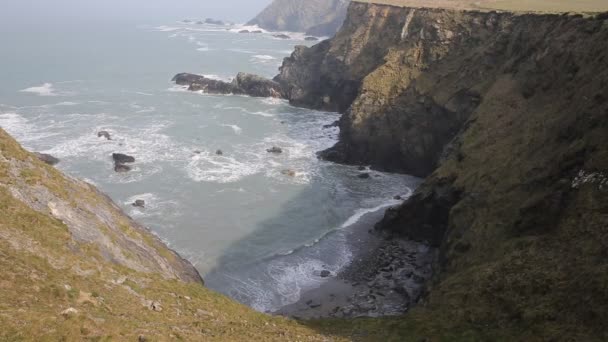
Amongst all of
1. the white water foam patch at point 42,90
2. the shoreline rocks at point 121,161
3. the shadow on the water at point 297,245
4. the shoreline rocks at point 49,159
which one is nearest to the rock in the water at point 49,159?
the shoreline rocks at point 49,159

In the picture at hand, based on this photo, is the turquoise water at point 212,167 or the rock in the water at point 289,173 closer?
the turquoise water at point 212,167

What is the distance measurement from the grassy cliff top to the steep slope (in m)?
53.6

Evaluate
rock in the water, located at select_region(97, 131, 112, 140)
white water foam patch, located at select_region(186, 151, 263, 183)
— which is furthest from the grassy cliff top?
rock in the water, located at select_region(97, 131, 112, 140)

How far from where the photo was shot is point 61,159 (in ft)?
197

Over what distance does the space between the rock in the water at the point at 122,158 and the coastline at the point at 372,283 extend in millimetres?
30168

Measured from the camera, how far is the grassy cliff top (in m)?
58.7

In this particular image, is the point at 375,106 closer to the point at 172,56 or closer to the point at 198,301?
the point at 198,301

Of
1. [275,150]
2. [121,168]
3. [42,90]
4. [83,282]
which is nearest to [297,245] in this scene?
[275,150]

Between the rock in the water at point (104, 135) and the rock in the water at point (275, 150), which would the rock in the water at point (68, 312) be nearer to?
the rock in the water at point (275, 150)

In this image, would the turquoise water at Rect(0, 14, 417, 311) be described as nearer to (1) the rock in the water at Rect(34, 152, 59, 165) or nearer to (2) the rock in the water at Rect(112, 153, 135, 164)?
(2) the rock in the water at Rect(112, 153, 135, 164)

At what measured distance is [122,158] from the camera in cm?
5962

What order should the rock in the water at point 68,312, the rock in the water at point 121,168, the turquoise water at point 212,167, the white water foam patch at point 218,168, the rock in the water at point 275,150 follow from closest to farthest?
1. the rock in the water at point 68,312
2. the turquoise water at point 212,167
3. the white water foam patch at point 218,168
4. the rock in the water at point 121,168
5. the rock in the water at point 275,150

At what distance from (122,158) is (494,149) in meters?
42.3

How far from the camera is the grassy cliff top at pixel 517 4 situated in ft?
193
